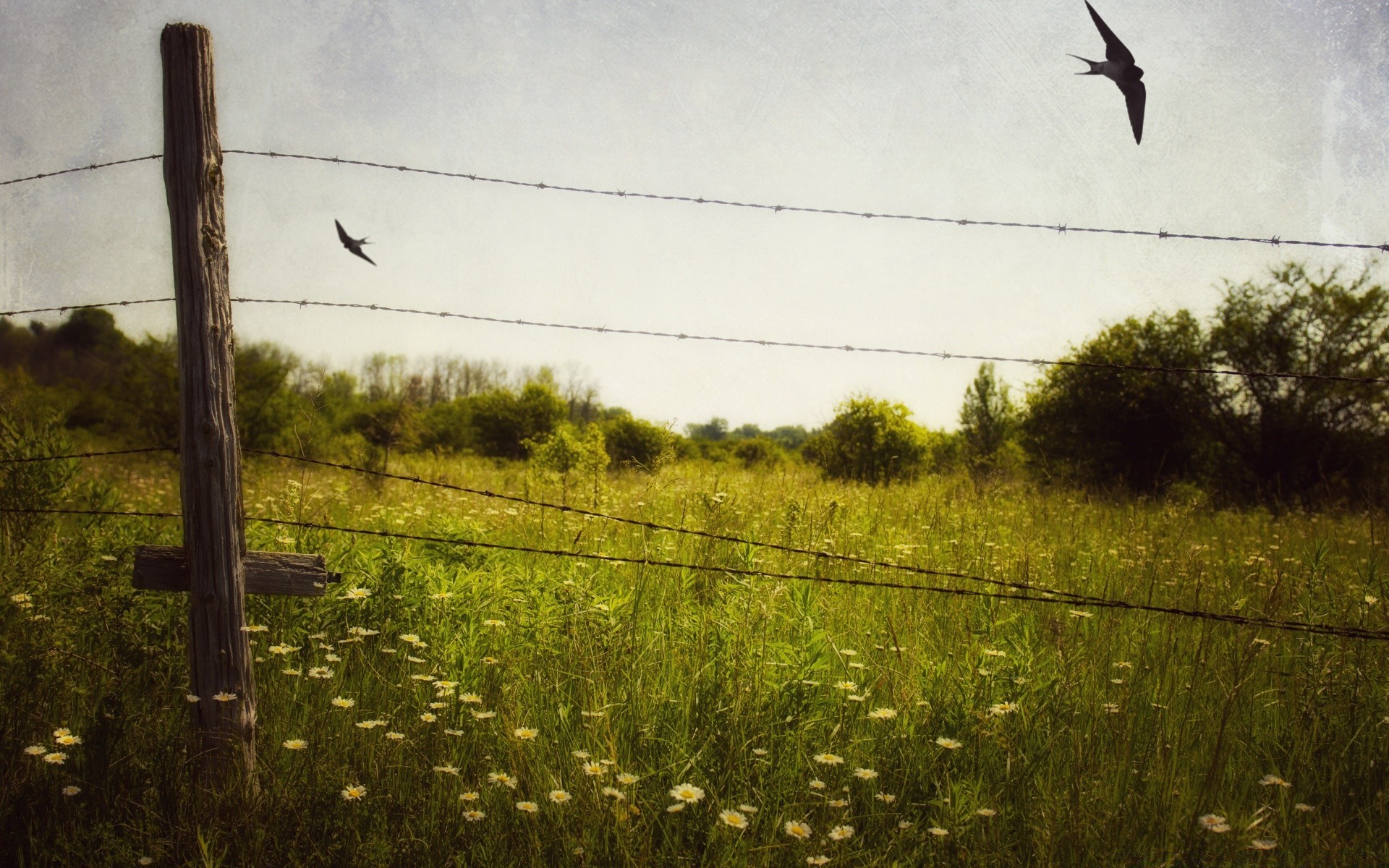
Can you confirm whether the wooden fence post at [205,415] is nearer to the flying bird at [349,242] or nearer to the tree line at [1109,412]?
the flying bird at [349,242]

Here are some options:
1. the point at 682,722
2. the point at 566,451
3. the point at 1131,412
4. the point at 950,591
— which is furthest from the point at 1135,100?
the point at 1131,412

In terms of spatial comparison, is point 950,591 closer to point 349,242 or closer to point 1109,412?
point 349,242

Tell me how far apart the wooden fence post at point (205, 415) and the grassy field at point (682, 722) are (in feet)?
0.64

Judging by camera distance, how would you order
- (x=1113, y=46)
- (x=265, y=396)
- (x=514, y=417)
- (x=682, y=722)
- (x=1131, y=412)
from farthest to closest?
(x=514, y=417) < (x=265, y=396) < (x=1131, y=412) < (x=1113, y=46) < (x=682, y=722)

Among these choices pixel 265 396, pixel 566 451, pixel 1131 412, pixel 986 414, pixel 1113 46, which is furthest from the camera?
pixel 986 414

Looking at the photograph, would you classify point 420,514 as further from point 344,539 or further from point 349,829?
point 349,829

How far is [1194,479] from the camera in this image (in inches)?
683

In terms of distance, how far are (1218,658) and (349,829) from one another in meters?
3.60

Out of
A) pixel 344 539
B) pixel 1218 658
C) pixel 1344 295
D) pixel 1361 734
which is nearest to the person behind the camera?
pixel 1361 734

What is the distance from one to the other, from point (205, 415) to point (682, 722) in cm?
187

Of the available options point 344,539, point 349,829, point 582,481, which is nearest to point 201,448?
point 349,829

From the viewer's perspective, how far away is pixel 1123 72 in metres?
3.42

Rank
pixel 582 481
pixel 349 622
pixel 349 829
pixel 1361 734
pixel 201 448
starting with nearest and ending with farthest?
1. pixel 349 829
2. pixel 201 448
3. pixel 1361 734
4. pixel 349 622
5. pixel 582 481

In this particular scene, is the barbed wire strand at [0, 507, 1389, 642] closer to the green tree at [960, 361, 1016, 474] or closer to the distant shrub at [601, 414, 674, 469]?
the distant shrub at [601, 414, 674, 469]
